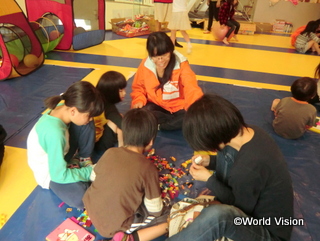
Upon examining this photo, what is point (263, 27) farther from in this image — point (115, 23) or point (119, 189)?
point (119, 189)

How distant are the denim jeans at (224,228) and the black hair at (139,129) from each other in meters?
0.47

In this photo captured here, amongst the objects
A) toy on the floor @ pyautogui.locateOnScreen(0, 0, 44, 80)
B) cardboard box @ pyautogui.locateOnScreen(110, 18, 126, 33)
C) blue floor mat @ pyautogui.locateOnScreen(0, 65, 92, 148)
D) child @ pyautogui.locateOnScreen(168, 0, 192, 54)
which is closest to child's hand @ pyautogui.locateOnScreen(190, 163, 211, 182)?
blue floor mat @ pyautogui.locateOnScreen(0, 65, 92, 148)

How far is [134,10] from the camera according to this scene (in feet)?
24.8

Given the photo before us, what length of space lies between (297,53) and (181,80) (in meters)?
4.25

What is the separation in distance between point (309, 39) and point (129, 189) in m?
5.74

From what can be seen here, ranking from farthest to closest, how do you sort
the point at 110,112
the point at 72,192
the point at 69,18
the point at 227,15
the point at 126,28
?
the point at 126,28
the point at 227,15
the point at 69,18
the point at 110,112
the point at 72,192

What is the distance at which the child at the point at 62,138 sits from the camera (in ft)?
Result: 4.74

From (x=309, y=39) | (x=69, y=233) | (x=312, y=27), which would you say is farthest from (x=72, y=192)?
(x=312, y=27)

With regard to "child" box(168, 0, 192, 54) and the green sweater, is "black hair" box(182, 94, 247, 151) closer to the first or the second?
the green sweater

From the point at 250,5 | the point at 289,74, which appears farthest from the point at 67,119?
the point at 250,5

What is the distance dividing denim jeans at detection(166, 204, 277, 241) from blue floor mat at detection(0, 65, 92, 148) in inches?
67.7

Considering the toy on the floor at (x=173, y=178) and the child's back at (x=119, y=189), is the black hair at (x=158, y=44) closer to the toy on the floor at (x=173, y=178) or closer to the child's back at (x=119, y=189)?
the toy on the floor at (x=173, y=178)

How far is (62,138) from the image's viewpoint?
4.74ft

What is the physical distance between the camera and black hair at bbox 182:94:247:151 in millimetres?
1084
